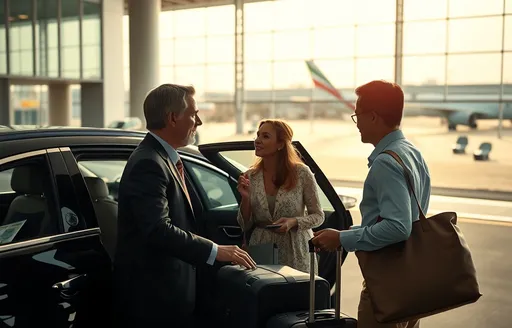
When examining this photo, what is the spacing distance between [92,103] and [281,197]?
18.9m

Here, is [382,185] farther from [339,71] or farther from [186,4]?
[186,4]

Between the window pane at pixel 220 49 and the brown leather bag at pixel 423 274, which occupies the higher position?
the window pane at pixel 220 49

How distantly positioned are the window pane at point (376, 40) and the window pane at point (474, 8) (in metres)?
1.90

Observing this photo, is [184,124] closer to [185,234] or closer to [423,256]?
[185,234]

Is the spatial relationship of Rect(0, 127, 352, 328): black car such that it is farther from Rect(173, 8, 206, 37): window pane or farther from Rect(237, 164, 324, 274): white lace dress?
Rect(173, 8, 206, 37): window pane

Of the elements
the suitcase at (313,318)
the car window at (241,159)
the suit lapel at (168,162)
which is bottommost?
the suitcase at (313,318)

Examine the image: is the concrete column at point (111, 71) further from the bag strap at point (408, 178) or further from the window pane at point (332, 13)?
the bag strap at point (408, 178)

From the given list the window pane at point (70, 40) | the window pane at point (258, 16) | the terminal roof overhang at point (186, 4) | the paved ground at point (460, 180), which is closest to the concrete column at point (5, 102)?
the window pane at point (70, 40)

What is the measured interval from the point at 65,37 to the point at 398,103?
19029 millimetres

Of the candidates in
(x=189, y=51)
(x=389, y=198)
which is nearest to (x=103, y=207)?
(x=389, y=198)

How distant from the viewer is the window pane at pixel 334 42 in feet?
68.5

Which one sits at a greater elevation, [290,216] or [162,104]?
[162,104]

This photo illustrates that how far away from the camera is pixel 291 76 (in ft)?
74.5

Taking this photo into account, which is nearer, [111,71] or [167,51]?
[111,71]
